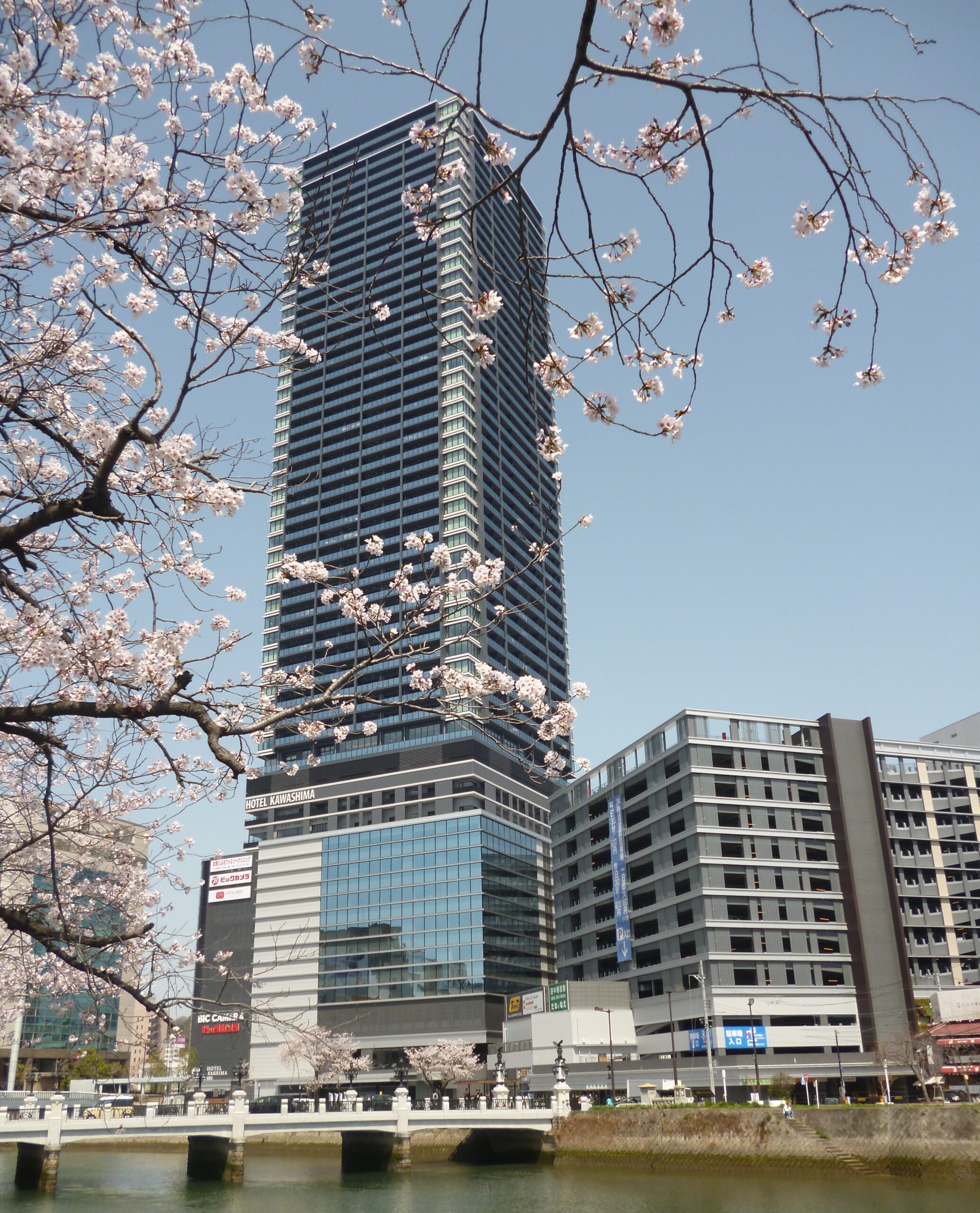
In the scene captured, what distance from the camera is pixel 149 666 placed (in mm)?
11047

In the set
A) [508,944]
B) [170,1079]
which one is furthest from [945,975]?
[170,1079]

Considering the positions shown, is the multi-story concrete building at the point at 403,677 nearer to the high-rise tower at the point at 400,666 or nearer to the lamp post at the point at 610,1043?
the high-rise tower at the point at 400,666

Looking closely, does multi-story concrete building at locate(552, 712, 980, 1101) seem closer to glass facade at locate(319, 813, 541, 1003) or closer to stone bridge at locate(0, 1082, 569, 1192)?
stone bridge at locate(0, 1082, 569, 1192)

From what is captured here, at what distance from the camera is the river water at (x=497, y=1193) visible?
33.8m

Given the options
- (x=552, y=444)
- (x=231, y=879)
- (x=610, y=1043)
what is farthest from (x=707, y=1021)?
(x=231, y=879)

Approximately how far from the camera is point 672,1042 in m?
68.6

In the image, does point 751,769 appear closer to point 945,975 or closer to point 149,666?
point 945,975

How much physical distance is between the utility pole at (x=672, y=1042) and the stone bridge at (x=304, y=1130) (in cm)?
937

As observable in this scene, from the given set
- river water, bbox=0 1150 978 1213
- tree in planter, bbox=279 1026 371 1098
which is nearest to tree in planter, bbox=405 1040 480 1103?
tree in planter, bbox=279 1026 371 1098

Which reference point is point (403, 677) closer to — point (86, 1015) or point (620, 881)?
point (620, 881)

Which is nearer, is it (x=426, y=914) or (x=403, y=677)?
(x=403, y=677)

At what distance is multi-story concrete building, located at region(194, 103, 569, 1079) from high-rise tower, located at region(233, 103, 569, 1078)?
313mm

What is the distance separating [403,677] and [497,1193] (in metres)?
64.3

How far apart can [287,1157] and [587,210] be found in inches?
3077
